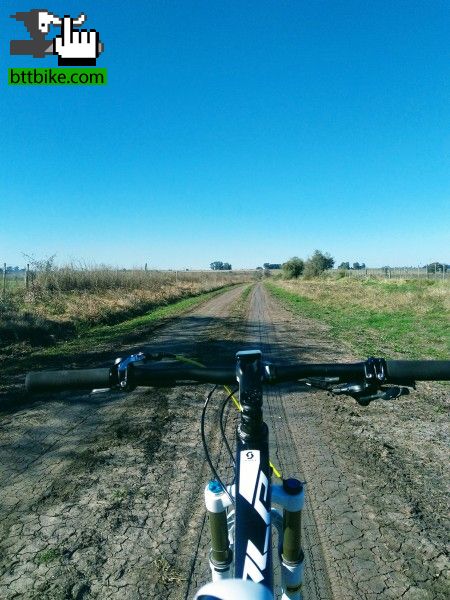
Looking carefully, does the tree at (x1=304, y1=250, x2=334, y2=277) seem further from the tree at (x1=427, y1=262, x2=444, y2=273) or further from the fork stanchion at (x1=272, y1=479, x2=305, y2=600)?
the fork stanchion at (x1=272, y1=479, x2=305, y2=600)

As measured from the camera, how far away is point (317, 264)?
75.9 m

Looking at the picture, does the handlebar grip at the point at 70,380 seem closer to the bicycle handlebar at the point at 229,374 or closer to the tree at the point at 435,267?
the bicycle handlebar at the point at 229,374

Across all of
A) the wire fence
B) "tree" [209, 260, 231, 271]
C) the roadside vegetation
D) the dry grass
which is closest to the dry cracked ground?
the roadside vegetation

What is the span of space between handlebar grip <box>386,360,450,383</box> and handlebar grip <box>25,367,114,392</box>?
3.78ft

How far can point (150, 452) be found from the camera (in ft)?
12.9

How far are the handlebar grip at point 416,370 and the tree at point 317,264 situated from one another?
239ft

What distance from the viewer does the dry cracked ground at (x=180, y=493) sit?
2328 millimetres

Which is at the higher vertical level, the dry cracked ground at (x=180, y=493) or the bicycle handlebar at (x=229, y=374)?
the bicycle handlebar at (x=229, y=374)

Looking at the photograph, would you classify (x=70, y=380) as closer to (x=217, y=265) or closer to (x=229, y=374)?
(x=229, y=374)

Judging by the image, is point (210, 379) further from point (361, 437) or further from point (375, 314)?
point (375, 314)

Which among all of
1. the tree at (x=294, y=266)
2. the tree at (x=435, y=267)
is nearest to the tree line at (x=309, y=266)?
the tree at (x=294, y=266)

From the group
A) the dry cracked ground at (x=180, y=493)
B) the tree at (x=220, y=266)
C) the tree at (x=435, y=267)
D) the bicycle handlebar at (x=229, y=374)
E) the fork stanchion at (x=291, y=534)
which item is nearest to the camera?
the bicycle handlebar at (x=229, y=374)

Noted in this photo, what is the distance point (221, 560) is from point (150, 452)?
2351mm

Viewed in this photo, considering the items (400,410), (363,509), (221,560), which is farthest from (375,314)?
(221,560)
